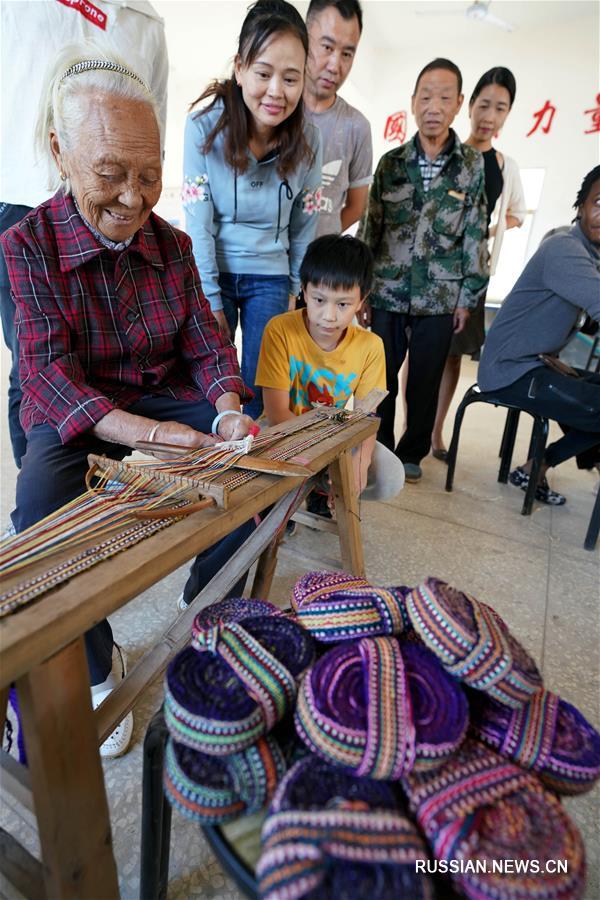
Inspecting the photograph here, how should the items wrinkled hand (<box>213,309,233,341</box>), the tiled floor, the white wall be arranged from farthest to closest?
the white wall → wrinkled hand (<box>213,309,233,341</box>) → the tiled floor

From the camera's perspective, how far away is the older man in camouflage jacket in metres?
2.32

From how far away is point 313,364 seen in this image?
1.74 meters

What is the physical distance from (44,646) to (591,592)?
196cm

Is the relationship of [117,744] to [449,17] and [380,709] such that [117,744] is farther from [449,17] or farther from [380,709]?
[449,17]

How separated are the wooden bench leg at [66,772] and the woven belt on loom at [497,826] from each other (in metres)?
0.38

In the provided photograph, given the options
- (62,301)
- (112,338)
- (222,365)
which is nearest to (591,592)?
(222,365)

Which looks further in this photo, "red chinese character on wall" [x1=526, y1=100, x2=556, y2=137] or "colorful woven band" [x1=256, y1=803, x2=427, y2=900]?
"red chinese character on wall" [x1=526, y1=100, x2=556, y2=137]

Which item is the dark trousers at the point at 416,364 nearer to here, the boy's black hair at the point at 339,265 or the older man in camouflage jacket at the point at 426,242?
the older man in camouflage jacket at the point at 426,242

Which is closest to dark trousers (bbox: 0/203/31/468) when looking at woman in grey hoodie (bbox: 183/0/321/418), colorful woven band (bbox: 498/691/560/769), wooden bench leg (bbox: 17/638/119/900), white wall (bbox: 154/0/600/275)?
woman in grey hoodie (bbox: 183/0/321/418)

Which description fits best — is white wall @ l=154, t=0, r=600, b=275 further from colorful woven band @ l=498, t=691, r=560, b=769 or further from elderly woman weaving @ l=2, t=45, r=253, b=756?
colorful woven band @ l=498, t=691, r=560, b=769

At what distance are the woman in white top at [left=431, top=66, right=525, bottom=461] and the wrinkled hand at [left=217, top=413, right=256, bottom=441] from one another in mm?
2009

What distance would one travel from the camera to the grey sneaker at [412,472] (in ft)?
8.93

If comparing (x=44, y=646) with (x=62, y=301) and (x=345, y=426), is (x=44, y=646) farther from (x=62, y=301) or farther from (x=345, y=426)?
(x=345, y=426)

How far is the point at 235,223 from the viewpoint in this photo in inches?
70.6
